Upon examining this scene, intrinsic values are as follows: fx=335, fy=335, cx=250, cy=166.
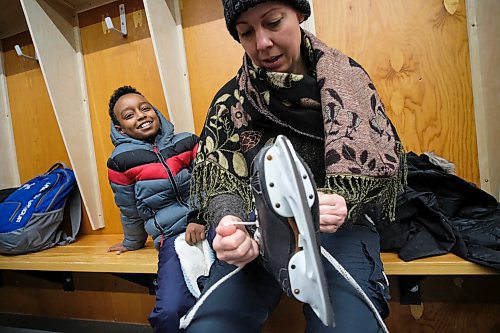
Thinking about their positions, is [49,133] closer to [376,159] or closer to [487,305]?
[376,159]

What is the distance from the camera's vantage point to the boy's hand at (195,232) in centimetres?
83

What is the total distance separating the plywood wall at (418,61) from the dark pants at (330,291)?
25.0 inches

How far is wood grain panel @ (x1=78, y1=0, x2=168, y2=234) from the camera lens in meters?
1.38

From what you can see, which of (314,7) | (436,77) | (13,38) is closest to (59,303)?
(13,38)

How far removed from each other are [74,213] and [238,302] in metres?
1.18

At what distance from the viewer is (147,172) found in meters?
1.08

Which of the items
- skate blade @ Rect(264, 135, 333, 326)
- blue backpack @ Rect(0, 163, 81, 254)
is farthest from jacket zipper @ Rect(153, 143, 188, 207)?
skate blade @ Rect(264, 135, 333, 326)

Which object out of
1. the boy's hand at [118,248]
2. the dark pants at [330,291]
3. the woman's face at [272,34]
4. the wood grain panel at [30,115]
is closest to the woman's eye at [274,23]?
the woman's face at [272,34]

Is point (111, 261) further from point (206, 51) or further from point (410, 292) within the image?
point (410, 292)

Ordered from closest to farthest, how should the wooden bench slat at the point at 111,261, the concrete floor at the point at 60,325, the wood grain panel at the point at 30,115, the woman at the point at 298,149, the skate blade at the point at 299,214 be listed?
the skate blade at the point at 299,214 < the woman at the point at 298,149 < the wooden bench slat at the point at 111,261 < the concrete floor at the point at 60,325 < the wood grain panel at the point at 30,115

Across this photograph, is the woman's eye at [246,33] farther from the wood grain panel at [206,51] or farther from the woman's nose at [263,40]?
the wood grain panel at [206,51]

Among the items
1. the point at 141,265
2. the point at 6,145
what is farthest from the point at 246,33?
the point at 6,145

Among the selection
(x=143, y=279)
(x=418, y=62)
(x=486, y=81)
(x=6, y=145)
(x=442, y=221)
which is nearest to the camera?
(x=442, y=221)

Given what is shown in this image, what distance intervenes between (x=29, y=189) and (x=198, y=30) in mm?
936
